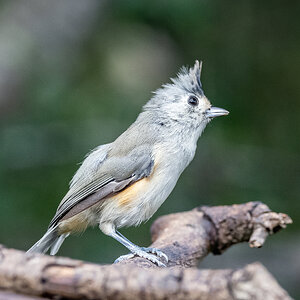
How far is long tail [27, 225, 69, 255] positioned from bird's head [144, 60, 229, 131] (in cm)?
118

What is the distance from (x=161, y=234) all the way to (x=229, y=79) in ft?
8.94

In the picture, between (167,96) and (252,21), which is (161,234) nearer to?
(167,96)

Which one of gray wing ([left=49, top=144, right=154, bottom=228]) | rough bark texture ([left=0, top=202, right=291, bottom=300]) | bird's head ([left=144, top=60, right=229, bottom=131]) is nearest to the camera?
rough bark texture ([left=0, top=202, right=291, bottom=300])

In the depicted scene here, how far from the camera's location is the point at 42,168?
5746 mm

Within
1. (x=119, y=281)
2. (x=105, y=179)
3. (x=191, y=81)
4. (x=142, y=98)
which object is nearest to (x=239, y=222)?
(x=105, y=179)

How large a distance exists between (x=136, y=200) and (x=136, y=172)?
8.0 inches

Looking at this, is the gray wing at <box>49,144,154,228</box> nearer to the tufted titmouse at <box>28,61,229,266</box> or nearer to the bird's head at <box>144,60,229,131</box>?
the tufted titmouse at <box>28,61,229,266</box>

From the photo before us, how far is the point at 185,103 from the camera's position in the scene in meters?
4.40

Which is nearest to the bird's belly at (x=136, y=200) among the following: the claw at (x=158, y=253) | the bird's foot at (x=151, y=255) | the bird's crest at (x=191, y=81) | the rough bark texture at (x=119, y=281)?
the bird's foot at (x=151, y=255)

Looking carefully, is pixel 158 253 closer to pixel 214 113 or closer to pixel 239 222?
pixel 239 222

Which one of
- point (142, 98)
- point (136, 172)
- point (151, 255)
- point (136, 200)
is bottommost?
point (151, 255)

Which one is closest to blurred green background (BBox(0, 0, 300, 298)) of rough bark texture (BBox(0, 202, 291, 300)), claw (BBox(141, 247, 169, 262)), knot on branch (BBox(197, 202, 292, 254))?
knot on branch (BBox(197, 202, 292, 254))

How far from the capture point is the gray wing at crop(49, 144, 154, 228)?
3.93 meters

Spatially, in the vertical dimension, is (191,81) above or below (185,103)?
above
